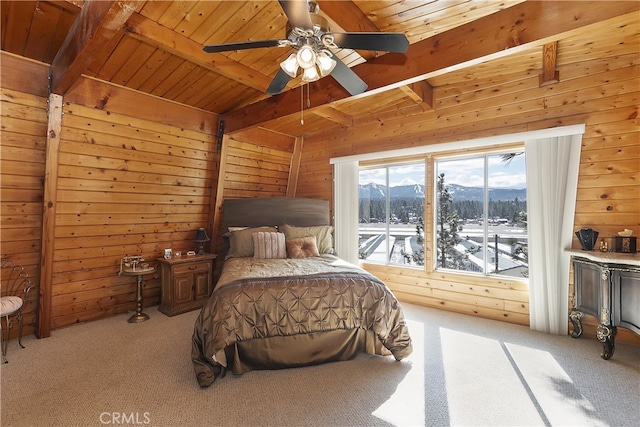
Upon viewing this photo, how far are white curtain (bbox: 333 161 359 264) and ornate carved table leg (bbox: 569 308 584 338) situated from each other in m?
2.48

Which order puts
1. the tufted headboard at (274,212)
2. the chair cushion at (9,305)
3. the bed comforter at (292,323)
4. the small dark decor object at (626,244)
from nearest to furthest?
the bed comforter at (292,323) < the chair cushion at (9,305) < the small dark decor object at (626,244) < the tufted headboard at (274,212)

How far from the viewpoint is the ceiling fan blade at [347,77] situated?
6.23 feet

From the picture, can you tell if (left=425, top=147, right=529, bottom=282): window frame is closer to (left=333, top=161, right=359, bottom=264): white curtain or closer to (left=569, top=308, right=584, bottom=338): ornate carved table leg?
(left=569, top=308, right=584, bottom=338): ornate carved table leg

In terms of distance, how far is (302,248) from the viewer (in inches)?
146

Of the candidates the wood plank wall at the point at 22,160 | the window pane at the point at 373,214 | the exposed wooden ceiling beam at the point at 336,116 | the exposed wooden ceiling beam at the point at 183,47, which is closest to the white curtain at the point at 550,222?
the window pane at the point at 373,214

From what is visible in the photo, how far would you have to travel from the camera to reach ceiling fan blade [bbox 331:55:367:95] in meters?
1.90

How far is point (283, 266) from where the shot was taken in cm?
300

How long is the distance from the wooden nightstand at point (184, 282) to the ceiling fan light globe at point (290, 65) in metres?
2.73

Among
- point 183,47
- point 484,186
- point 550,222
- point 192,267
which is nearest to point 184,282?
point 192,267

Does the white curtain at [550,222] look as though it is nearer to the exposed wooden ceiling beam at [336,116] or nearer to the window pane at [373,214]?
the window pane at [373,214]

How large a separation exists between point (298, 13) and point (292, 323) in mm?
2055

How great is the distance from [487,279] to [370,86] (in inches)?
103

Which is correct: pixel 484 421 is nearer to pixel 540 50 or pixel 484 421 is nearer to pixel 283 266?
pixel 283 266

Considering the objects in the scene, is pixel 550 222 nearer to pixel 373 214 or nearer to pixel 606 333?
pixel 606 333
